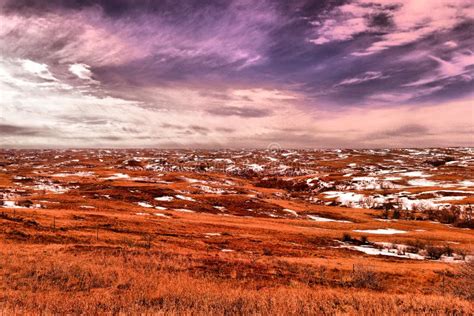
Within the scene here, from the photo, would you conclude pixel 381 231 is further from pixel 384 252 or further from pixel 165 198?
pixel 165 198

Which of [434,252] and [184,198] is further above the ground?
[434,252]

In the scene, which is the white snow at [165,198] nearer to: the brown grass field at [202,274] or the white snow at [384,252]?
the brown grass field at [202,274]

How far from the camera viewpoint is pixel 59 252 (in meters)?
21.4

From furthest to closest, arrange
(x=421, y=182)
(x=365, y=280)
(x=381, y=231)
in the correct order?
(x=421, y=182)
(x=381, y=231)
(x=365, y=280)

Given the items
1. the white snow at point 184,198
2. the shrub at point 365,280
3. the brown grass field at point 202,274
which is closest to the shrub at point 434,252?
the brown grass field at point 202,274

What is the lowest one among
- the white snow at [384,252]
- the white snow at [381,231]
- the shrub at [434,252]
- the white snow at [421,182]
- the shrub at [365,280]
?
the white snow at [381,231]

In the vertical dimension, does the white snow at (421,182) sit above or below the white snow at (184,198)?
above

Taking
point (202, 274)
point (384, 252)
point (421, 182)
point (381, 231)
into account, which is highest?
point (202, 274)

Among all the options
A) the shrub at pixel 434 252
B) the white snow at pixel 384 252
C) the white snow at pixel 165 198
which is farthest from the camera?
the white snow at pixel 165 198

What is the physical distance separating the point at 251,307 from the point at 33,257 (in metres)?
14.6

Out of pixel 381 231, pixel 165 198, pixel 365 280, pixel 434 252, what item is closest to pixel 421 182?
pixel 381 231

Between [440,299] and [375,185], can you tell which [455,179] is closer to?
[375,185]

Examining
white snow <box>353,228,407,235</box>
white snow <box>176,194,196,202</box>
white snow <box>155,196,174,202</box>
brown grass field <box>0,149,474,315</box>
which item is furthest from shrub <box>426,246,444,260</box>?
white snow <box>155,196,174,202</box>

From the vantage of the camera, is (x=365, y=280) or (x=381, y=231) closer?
(x=365, y=280)
